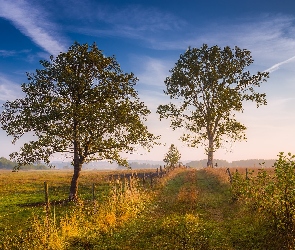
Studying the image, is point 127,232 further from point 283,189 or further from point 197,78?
point 197,78

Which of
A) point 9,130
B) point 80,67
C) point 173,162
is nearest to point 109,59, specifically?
point 80,67

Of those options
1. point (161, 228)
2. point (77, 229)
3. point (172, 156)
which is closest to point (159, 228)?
point (161, 228)

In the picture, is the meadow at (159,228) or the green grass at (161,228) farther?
the green grass at (161,228)

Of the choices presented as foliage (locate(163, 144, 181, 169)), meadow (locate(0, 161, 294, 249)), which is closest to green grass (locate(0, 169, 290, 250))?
meadow (locate(0, 161, 294, 249))

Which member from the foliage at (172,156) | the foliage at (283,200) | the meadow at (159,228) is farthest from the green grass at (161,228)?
the foliage at (172,156)

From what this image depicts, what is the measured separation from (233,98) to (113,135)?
25.6 m

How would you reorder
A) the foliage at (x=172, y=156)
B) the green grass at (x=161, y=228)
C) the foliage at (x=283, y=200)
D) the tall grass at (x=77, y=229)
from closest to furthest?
1. the foliage at (x=283, y=200)
2. the tall grass at (x=77, y=229)
3. the green grass at (x=161, y=228)
4. the foliage at (x=172, y=156)

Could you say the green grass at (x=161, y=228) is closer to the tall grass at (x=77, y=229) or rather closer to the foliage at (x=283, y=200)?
the tall grass at (x=77, y=229)

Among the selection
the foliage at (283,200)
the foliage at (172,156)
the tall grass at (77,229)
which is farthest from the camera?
the foliage at (172,156)

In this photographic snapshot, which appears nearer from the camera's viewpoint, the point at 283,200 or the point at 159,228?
the point at 283,200

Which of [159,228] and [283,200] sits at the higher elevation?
[283,200]

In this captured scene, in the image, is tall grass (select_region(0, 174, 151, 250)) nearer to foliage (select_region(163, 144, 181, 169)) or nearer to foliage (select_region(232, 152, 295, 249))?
foliage (select_region(232, 152, 295, 249))

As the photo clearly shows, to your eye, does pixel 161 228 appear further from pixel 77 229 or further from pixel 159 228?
pixel 77 229

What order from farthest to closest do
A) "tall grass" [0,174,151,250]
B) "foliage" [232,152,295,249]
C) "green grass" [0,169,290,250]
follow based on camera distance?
"green grass" [0,169,290,250] < "tall grass" [0,174,151,250] < "foliage" [232,152,295,249]
